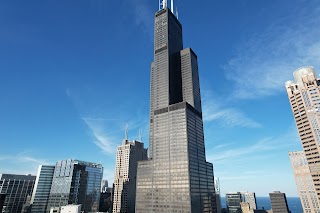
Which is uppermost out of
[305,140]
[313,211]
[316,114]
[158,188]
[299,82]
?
[299,82]

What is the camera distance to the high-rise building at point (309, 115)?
→ 572ft

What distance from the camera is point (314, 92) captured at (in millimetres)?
185625

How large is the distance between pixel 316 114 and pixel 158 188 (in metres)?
149

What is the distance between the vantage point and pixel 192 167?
196625 mm

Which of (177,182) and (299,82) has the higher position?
(299,82)

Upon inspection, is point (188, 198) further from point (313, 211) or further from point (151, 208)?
point (313, 211)

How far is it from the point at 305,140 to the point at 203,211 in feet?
351

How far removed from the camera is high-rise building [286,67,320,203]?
17438 cm

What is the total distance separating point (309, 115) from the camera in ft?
593

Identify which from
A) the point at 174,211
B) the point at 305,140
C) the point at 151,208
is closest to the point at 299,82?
the point at 305,140

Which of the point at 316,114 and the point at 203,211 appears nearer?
the point at 316,114

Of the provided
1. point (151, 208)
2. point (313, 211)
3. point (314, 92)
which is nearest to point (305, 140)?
point (314, 92)

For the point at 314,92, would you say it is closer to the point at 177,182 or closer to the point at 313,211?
the point at 313,211

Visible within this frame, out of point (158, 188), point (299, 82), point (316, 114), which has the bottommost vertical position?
point (158, 188)
